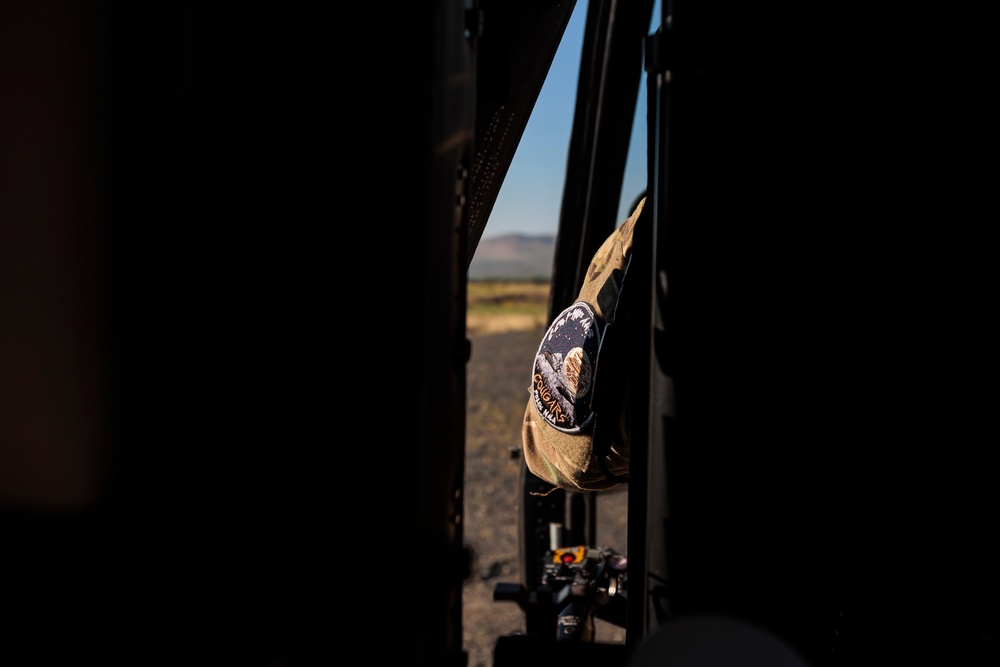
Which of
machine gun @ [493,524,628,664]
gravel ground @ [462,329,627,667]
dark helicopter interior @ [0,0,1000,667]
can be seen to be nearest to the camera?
dark helicopter interior @ [0,0,1000,667]

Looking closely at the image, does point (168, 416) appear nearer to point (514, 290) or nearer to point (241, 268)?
point (241, 268)

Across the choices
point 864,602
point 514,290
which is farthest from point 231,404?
point 514,290

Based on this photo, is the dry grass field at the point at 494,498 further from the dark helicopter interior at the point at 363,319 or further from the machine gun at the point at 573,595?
the dark helicopter interior at the point at 363,319

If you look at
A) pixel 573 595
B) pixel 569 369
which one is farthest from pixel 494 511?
pixel 569 369

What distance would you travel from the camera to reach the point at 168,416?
2.27 ft

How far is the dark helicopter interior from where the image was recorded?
674mm

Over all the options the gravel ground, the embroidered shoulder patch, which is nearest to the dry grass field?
the gravel ground

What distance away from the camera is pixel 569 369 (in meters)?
1.05

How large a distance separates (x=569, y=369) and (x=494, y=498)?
215 inches

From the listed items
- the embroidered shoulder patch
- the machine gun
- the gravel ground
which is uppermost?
the embroidered shoulder patch

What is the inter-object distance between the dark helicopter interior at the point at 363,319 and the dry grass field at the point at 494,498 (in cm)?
26

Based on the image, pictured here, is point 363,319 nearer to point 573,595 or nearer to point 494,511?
point 573,595

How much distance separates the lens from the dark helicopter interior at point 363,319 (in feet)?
2.21

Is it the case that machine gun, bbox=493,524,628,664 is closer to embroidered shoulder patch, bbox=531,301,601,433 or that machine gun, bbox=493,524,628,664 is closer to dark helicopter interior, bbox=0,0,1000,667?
embroidered shoulder patch, bbox=531,301,601,433
